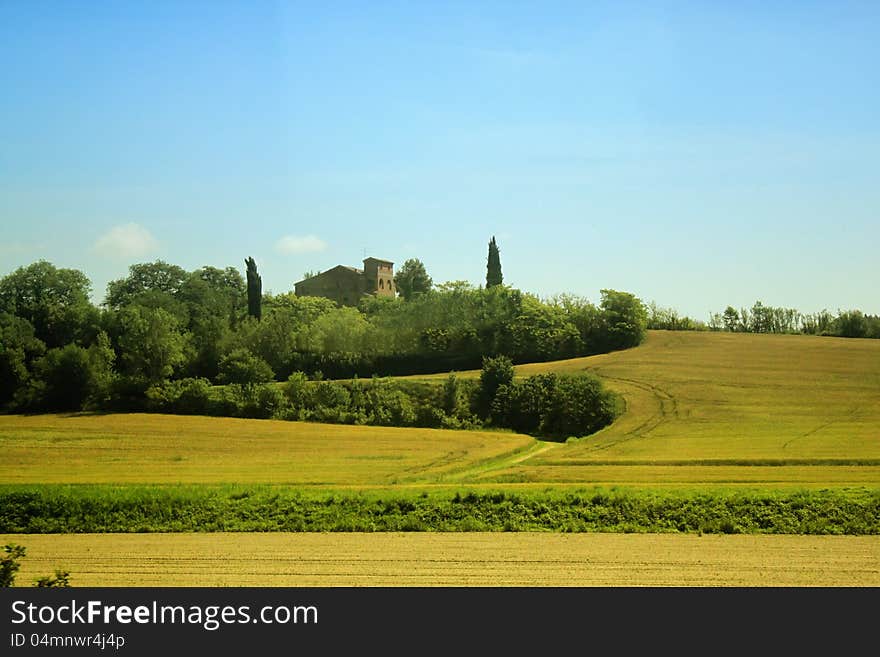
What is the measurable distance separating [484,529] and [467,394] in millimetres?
31033

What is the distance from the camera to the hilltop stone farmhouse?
9400 centimetres

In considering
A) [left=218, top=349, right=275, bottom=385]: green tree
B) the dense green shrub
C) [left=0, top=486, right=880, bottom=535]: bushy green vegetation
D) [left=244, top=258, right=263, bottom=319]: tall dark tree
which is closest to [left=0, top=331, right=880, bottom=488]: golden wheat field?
the dense green shrub

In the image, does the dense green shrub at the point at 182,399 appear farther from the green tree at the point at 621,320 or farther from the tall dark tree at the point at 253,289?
the green tree at the point at 621,320

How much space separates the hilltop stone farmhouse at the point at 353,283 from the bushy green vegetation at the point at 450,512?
7024 cm

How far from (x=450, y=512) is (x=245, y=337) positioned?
132ft

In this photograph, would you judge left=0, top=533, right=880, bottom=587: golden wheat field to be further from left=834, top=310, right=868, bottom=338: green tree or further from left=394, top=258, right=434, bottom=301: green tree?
left=394, top=258, right=434, bottom=301: green tree

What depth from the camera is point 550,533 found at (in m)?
19.6

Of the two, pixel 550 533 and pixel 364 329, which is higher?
pixel 364 329

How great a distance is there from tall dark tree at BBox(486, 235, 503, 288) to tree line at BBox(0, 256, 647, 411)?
28.0 ft

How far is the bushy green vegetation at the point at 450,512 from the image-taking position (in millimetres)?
20031
